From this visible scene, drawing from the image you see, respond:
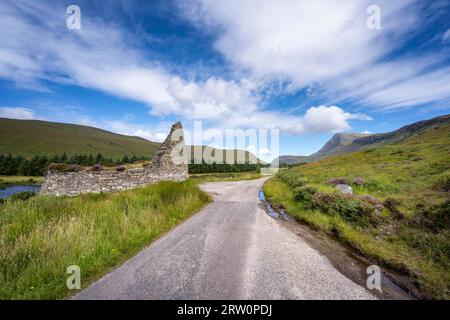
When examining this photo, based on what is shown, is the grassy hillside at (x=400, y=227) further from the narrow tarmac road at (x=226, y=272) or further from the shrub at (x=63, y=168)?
the shrub at (x=63, y=168)

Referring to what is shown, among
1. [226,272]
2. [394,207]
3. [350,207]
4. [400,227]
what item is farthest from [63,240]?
[394,207]

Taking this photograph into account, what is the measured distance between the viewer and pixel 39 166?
70.5 meters

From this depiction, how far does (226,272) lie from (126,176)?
1337cm

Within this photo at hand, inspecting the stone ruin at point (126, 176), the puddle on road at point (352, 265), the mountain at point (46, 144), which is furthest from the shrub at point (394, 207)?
the mountain at point (46, 144)

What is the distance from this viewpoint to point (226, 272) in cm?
446

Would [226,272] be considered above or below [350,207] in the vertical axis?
below

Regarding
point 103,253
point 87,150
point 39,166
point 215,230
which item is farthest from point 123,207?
point 87,150

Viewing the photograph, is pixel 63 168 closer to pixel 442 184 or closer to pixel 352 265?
pixel 352 265

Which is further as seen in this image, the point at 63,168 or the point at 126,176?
the point at 63,168

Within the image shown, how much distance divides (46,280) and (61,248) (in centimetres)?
94

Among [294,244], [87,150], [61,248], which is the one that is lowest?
[294,244]

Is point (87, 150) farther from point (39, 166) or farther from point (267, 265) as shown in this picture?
point (267, 265)

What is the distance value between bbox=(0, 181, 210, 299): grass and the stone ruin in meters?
6.73

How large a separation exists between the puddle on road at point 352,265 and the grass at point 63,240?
5.61 m
